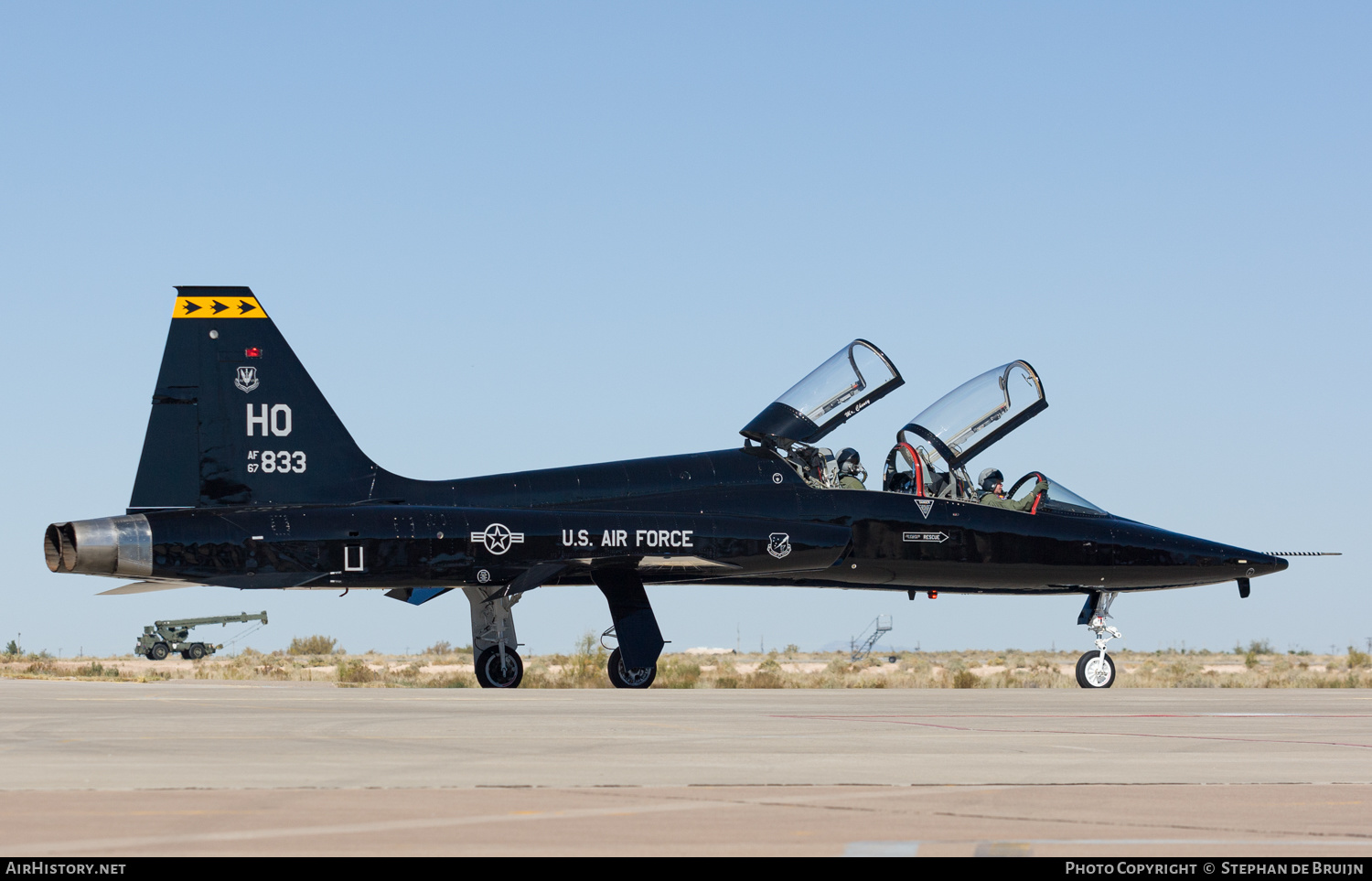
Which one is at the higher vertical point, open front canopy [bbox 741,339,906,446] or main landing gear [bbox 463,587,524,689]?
open front canopy [bbox 741,339,906,446]

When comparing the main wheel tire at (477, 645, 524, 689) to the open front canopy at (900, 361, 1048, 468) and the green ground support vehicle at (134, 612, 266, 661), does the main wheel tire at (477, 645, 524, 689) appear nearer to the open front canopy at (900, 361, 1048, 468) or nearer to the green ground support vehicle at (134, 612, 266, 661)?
the open front canopy at (900, 361, 1048, 468)

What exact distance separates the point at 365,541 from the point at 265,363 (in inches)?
114

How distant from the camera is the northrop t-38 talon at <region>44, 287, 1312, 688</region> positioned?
61.4ft

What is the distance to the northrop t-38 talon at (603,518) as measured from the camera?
1870cm

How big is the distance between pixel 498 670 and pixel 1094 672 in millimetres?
8926

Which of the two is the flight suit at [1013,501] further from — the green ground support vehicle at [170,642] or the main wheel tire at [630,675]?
the green ground support vehicle at [170,642]

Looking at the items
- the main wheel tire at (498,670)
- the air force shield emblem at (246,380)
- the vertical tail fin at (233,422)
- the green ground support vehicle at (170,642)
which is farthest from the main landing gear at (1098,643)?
the green ground support vehicle at (170,642)

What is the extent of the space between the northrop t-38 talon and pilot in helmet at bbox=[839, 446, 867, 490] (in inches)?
6.5

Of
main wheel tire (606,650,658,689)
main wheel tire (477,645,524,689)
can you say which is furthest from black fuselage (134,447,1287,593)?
main wheel tire (477,645,524,689)

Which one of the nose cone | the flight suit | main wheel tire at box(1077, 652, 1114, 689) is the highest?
the flight suit

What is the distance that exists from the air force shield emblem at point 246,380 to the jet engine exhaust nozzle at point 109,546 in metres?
2.28

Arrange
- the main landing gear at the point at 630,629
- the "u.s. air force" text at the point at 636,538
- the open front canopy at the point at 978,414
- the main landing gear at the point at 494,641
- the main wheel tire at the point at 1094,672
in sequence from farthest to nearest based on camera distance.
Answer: the main wheel tire at the point at 1094,672 < the open front canopy at the point at 978,414 < the main landing gear at the point at 494,641 < the main landing gear at the point at 630,629 < the "u.s. air force" text at the point at 636,538

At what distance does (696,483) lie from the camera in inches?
846

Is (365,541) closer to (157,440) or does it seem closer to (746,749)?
(157,440)
